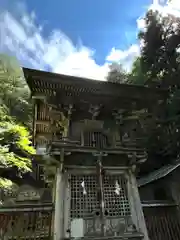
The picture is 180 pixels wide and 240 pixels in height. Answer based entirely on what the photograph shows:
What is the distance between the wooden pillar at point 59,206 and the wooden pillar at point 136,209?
2.66 metres

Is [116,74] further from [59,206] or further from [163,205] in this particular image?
[59,206]

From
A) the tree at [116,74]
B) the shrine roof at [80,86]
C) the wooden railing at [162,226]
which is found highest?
the tree at [116,74]

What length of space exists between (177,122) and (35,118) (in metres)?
8.69

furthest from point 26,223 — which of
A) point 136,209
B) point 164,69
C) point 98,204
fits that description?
point 164,69

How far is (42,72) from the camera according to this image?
8.16 m

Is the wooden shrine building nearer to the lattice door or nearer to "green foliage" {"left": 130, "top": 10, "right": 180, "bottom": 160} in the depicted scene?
the lattice door

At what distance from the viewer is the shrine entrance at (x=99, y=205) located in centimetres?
657

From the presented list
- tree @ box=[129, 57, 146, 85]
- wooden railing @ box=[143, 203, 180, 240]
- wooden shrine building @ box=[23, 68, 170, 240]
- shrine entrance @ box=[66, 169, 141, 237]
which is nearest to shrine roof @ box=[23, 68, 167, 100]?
wooden shrine building @ box=[23, 68, 170, 240]

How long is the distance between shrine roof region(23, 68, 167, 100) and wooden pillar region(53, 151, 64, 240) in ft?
10.5

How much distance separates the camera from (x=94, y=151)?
24.8 feet

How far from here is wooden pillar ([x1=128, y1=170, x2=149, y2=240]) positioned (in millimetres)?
6931

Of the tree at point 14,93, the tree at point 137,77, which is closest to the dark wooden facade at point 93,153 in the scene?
the tree at point 137,77

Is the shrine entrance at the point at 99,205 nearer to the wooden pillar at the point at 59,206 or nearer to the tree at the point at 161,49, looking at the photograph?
the wooden pillar at the point at 59,206

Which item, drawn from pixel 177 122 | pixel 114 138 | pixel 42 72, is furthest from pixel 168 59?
pixel 42 72
